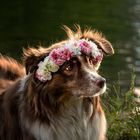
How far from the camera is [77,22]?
25.2 meters

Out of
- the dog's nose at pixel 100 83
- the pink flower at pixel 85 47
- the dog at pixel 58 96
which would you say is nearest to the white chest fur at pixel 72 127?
the dog at pixel 58 96

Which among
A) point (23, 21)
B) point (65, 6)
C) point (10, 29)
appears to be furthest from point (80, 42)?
point (65, 6)

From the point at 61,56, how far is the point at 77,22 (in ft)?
59.5

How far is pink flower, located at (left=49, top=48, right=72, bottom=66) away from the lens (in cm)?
715

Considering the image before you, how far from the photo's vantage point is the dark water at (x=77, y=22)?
1827cm

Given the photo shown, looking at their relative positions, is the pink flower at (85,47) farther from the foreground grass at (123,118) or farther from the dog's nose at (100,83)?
the foreground grass at (123,118)

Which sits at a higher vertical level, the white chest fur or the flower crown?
the flower crown

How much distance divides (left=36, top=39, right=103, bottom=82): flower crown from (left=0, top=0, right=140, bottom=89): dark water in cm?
743

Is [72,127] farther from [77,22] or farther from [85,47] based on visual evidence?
[77,22]

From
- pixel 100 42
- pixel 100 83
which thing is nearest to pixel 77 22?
pixel 100 42

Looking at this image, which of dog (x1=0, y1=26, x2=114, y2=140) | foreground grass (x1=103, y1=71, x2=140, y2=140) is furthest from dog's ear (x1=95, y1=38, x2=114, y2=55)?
foreground grass (x1=103, y1=71, x2=140, y2=140)

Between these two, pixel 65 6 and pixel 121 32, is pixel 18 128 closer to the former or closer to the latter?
pixel 121 32

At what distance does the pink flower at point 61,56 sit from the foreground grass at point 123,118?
213 cm

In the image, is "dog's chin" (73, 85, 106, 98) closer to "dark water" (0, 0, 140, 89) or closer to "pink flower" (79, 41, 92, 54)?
"pink flower" (79, 41, 92, 54)
